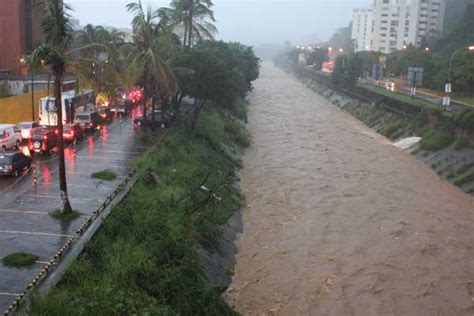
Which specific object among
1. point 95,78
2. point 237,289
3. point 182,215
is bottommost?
point 237,289

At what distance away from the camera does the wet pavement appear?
1880cm

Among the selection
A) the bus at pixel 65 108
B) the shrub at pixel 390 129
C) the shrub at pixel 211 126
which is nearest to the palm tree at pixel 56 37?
the bus at pixel 65 108

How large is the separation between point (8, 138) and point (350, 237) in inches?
856

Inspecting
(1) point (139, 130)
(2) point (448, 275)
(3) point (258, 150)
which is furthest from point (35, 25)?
(2) point (448, 275)

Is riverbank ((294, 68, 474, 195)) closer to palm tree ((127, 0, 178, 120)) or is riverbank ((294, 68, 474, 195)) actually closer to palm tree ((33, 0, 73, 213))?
palm tree ((127, 0, 178, 120))

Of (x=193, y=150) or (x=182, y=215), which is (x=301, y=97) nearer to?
(x=193, y=150)

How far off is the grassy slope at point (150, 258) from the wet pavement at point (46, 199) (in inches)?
55.6

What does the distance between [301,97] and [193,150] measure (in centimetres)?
6850

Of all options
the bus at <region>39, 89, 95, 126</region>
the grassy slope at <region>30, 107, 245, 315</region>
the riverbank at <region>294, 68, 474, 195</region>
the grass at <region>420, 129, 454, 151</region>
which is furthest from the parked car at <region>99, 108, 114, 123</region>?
the grass at <region>420, 129, 454, 151</region>

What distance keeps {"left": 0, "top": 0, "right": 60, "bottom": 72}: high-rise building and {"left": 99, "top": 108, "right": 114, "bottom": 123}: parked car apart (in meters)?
17.7

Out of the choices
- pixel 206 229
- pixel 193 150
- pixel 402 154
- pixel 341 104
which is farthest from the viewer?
pixel 341 104

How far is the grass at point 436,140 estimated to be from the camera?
154ft

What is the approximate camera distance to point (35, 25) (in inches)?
2699

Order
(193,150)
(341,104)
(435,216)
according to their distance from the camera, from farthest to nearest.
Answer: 1. (341,104)
2. (193,150)
3. (435,216)
